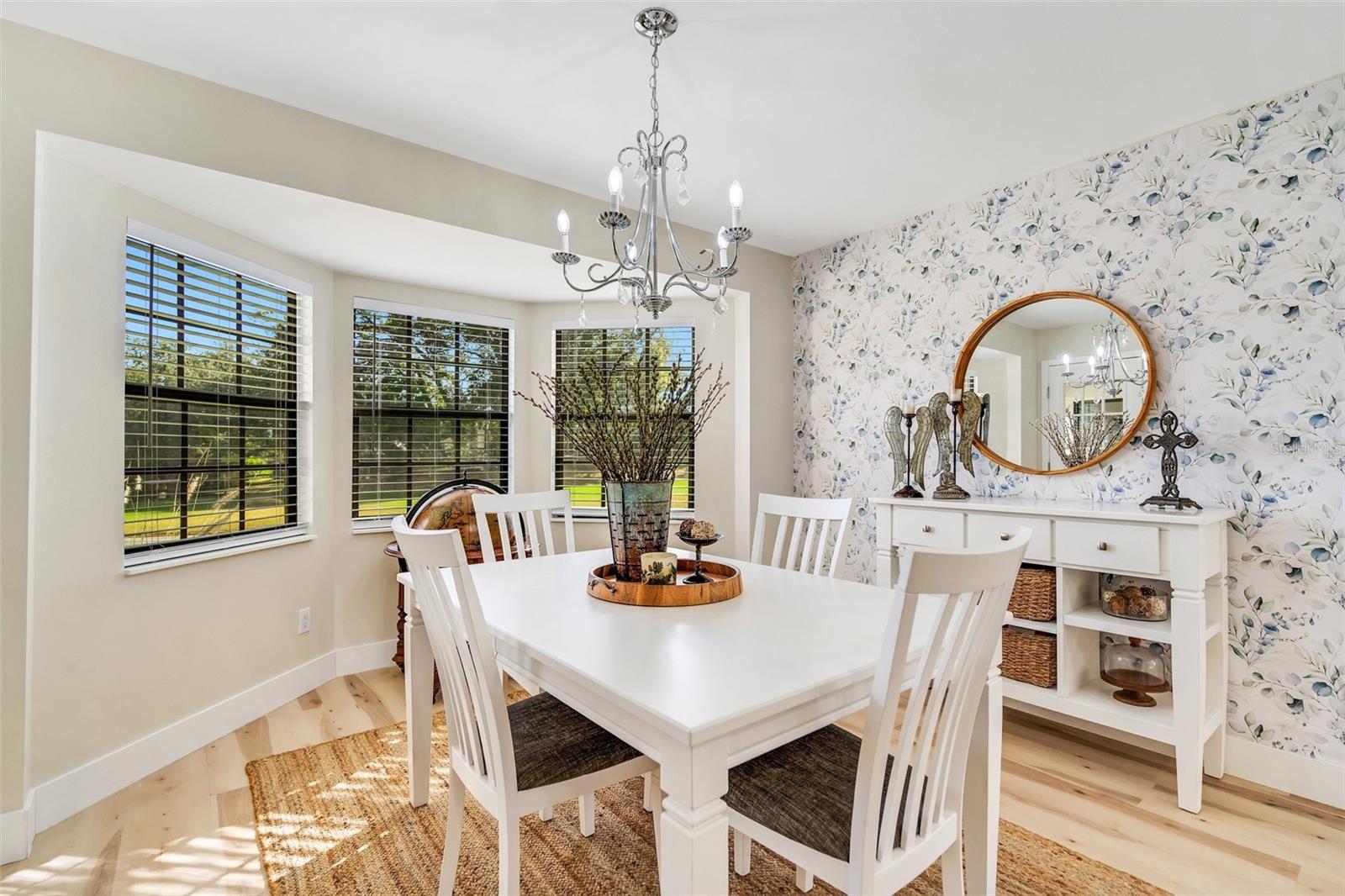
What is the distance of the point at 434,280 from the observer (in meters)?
3.61

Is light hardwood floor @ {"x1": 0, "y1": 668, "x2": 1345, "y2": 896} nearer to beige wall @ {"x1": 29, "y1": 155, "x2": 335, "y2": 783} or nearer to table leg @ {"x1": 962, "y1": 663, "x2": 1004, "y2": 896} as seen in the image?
beige wall @ {"x1": 29, "y1": 155, "x2": 335, "y2": 783}

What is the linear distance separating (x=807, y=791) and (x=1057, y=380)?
7.71ft

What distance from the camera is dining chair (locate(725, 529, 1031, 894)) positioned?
1020 mm

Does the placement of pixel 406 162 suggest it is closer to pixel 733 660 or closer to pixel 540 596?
pixel 540 596

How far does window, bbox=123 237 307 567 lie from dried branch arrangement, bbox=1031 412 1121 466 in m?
3.64

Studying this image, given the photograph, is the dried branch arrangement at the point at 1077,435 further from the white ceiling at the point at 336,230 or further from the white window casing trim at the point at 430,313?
the white window casing trim at the point at 430,313

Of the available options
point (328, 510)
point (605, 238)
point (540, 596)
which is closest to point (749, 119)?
point (605, 238)

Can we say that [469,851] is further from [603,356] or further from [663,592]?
[603,356]

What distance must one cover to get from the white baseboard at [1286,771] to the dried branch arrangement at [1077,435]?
1.16 m

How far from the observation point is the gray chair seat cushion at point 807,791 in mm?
1201

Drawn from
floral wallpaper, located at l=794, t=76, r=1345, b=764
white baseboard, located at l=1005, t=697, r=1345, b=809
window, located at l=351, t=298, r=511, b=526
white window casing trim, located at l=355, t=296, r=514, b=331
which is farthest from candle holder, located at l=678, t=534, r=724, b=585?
white window casing trim, located at l=355, t=296, r=514, b=331

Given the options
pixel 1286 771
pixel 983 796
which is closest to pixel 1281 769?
pixel 1286 771

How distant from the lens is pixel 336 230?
9.04 ft

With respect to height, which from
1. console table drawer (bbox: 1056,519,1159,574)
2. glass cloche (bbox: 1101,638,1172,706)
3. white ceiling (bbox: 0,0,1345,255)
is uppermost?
white ceiling (bbox: 0,0,1345,255)
